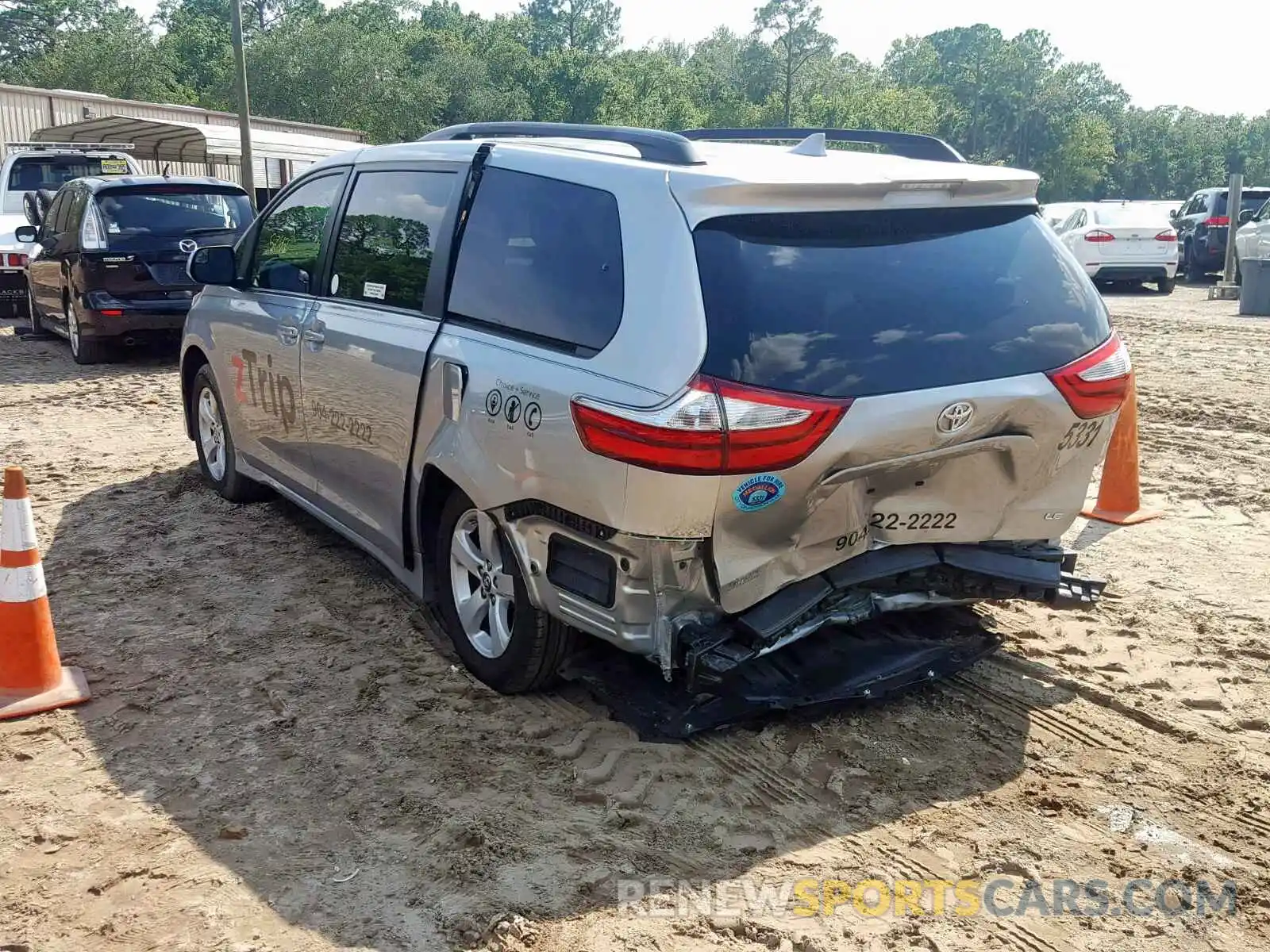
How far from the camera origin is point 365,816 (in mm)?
3414

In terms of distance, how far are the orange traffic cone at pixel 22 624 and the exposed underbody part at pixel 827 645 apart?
74.3 inches

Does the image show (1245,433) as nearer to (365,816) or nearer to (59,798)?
(365,816)

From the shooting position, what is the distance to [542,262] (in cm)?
379

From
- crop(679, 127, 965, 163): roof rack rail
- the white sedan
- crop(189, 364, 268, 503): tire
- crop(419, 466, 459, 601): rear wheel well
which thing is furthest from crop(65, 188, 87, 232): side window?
the white sedan

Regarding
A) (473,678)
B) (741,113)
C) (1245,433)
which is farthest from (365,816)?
(741,113)

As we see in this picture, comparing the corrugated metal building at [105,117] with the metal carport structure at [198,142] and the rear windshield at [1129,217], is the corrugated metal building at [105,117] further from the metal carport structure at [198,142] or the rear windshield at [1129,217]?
the rear windshield at [1129,217]

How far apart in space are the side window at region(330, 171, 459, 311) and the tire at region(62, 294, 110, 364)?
7.42 metres

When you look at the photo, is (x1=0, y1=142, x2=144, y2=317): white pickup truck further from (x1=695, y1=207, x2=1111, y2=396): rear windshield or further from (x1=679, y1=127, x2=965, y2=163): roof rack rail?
(x1=695, y1=207, x2=1111, y2=396): rear windshield

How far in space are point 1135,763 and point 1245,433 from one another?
5.25 m

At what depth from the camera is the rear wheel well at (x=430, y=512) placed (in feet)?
13.7

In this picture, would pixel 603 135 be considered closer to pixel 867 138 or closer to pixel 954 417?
pixel 867 138

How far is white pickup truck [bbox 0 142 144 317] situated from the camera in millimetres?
14992

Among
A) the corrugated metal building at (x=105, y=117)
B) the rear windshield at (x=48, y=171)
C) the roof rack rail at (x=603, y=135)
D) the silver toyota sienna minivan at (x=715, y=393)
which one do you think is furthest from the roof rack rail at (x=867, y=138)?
the corrugated metal building at (x=105, y=117)

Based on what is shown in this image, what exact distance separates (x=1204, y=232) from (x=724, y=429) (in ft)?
72.5
